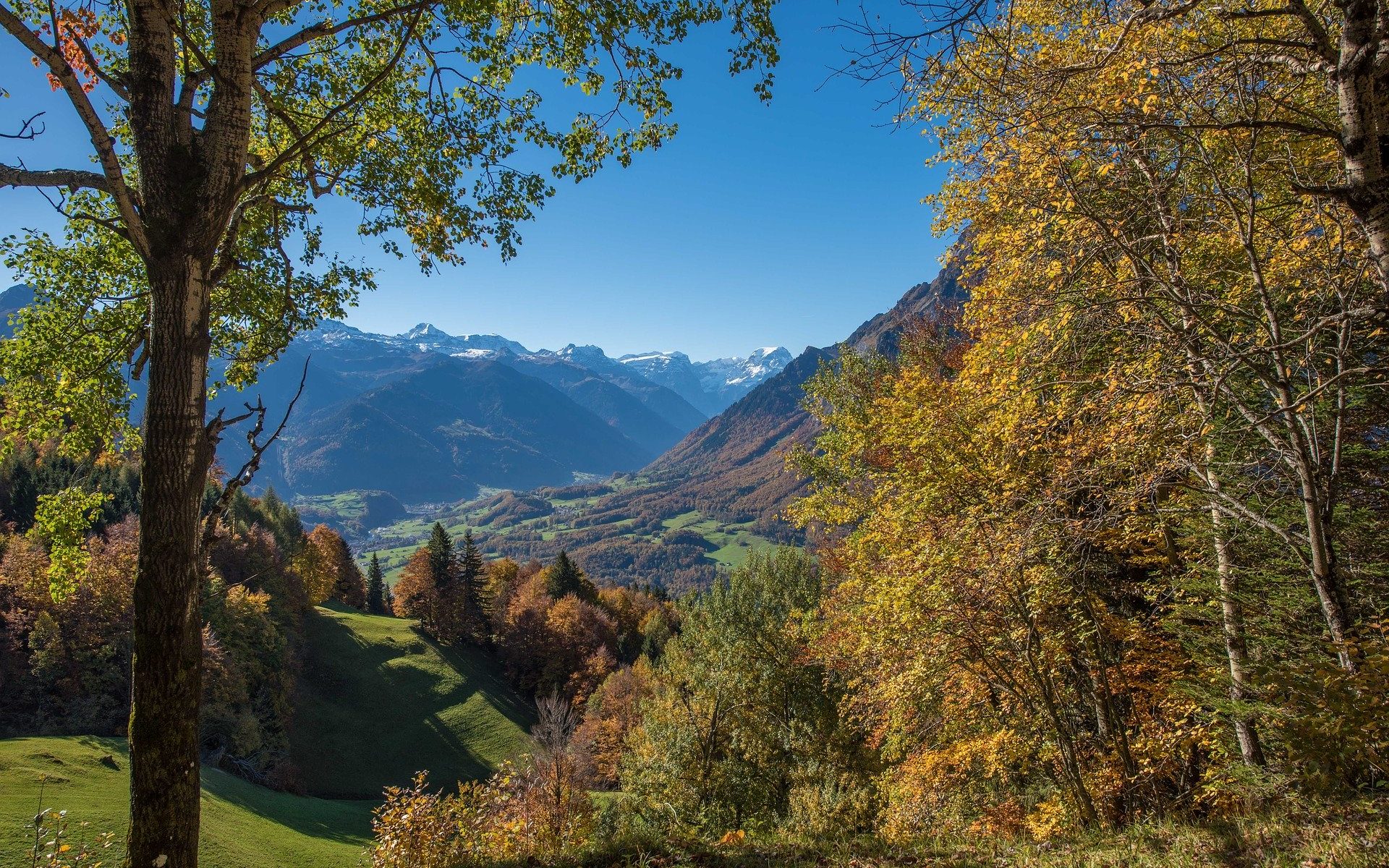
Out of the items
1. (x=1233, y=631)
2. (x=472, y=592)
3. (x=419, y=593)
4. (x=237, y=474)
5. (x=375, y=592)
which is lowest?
(x=375, y=592)

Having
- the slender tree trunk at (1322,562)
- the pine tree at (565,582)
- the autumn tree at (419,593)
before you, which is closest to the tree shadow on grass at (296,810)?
the autumn tree at (419,593)

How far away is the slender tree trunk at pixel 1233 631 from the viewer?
7727 mm

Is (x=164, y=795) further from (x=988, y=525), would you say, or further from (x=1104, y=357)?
(x=1104, y=357)

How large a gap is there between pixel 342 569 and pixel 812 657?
8150cm

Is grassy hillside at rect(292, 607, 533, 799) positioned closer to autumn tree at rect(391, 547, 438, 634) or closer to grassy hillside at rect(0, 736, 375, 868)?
autumn tree at rect(391, 547, 438, 634)

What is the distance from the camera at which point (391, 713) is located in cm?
5131

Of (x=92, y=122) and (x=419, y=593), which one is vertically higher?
(x=92, y=122)

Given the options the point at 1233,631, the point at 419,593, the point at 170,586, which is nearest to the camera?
the point at 170,586

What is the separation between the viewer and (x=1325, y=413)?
7602 mm

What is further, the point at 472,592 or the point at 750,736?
the point at 472,592

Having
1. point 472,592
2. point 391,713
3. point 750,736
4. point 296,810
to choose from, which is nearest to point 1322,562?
point 750,736

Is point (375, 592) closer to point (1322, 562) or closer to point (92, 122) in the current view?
point (92, 122)

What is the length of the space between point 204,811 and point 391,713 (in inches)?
1070

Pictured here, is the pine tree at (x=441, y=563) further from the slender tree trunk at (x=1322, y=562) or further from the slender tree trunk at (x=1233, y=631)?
the slender tree trunk at (x=1322, y=562)
